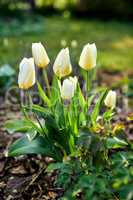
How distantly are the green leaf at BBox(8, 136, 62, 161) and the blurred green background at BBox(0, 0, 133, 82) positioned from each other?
2.24 metres

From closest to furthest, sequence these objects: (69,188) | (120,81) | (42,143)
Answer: (69,188), (42,143), (120,81)

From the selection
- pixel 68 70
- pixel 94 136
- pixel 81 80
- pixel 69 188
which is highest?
pixel 68 70

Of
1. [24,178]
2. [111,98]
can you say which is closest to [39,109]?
[111,98]

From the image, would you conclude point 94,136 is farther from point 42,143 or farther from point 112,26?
point 112,26

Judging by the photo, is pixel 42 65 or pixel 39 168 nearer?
pixel 42 65

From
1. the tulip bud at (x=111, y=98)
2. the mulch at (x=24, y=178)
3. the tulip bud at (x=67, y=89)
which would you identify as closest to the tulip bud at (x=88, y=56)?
the tulip bud at (x=67, y=89)

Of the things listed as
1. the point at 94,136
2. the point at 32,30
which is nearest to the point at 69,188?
the point at 94,136

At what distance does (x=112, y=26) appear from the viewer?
7.88 metres

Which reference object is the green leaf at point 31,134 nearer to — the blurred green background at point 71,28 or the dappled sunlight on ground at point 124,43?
the blurred green background at point 71,28

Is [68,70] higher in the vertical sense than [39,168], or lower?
higher

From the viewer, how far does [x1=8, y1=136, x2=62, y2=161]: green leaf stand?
2779 millimetres

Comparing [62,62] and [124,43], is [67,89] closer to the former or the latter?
[62,62]

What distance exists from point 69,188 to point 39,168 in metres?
0.68

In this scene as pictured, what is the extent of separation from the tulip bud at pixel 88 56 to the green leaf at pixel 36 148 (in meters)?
0.55
